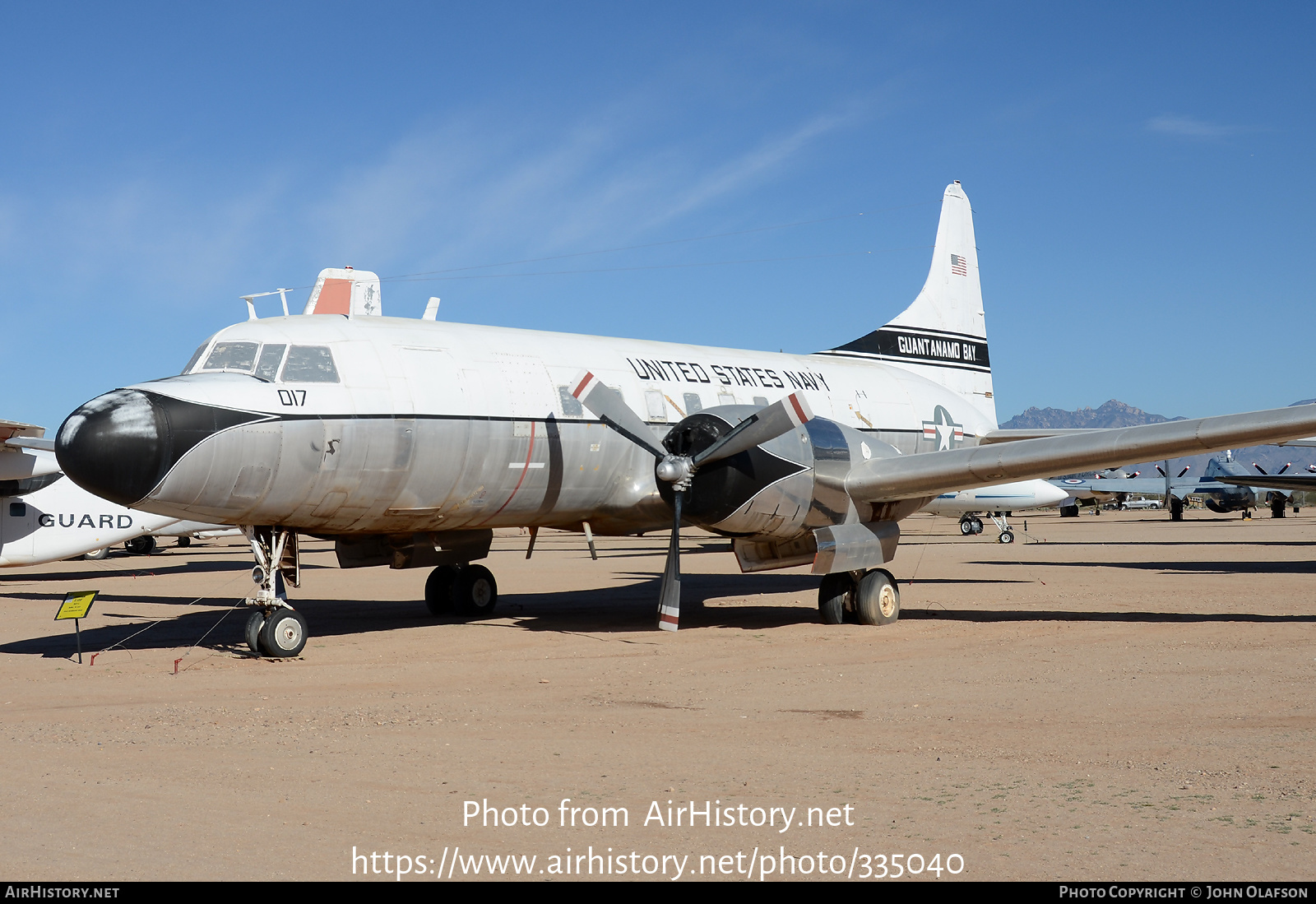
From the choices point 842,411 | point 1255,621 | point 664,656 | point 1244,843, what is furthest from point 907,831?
point 842,411

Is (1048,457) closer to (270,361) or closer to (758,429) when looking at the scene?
(758,429)

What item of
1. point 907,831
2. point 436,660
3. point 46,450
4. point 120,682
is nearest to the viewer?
point 907,831

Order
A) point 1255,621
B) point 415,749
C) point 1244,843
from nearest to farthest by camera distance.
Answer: point 1244,843
point 415,749
point 1255,621

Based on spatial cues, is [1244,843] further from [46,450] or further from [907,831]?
[46,450]

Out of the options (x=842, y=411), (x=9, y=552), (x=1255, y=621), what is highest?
(x=842, y=411)

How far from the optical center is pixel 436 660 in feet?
40.7

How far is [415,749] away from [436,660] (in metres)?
4.75

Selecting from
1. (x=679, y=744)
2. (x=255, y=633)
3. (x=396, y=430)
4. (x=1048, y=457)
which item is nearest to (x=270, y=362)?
(x=396, y=430)

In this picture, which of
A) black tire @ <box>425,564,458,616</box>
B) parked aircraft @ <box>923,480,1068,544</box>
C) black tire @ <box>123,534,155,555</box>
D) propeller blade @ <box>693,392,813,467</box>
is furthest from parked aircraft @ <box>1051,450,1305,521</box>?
propeller blade @ <box>693,392,813,467</box>

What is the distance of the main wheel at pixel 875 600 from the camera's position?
1514 centimetres

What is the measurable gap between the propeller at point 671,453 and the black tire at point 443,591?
14.1 feet

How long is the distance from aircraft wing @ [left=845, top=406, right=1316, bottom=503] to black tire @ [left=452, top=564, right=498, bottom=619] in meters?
5.97

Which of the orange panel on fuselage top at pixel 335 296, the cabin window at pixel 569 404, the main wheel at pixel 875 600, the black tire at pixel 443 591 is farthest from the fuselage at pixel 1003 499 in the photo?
the cabin window at pixel 569 404

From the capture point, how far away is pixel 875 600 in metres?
15.1
